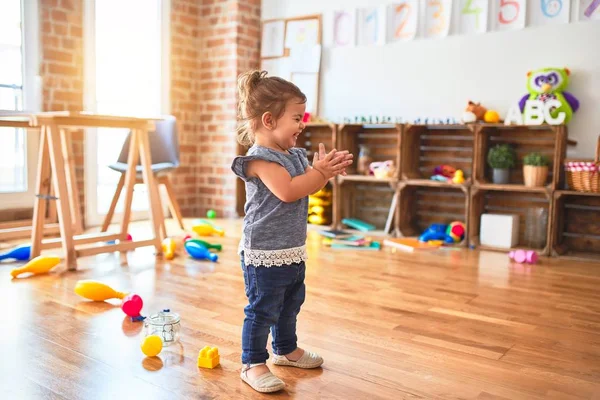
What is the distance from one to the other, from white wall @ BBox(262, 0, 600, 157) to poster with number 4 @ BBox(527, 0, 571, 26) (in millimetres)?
45

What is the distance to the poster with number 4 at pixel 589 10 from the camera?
362cm

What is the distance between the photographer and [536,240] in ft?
12.5

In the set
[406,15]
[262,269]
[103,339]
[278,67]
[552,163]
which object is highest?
[406,15]

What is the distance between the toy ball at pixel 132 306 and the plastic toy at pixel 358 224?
2.45 metres

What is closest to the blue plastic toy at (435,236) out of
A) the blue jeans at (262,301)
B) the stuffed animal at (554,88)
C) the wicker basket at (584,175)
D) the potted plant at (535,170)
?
the potted plant at (535,170)

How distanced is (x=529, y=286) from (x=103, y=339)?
6.20ft

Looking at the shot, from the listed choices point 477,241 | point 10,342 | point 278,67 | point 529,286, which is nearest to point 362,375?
point 10,342

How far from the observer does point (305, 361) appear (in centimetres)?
170

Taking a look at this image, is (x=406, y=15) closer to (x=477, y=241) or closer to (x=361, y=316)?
(x=477, y=241)

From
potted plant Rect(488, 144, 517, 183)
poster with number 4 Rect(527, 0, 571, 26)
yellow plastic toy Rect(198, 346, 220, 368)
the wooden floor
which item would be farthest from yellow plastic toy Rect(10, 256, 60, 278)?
poster with number 4 Rect(527, 0, 571, 26)

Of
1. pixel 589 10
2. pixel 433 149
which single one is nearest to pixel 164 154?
pixel 433 149

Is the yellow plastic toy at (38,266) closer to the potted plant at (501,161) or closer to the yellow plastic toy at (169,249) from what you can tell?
the yellow plastic toy at (169,249)

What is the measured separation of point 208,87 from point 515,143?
260 centimetres

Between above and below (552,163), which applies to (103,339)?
below
